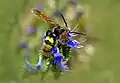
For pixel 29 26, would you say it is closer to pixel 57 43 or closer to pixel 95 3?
pixel 95 3

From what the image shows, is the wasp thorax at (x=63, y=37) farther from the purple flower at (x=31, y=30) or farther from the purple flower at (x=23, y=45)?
the purple flower at (x=31, y=30)

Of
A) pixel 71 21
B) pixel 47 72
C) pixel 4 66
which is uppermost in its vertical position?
pixel 71 21

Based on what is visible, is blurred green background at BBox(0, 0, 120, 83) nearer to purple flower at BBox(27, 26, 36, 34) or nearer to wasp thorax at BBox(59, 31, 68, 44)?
purple flower at BBox(27, 26, 36, 34)

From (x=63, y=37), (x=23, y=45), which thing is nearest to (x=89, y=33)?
(x=23, y=45)

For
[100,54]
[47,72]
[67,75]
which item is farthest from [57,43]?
[100,54]

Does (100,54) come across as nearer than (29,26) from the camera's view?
No

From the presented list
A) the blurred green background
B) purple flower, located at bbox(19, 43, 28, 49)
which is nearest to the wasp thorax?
the blurred green background

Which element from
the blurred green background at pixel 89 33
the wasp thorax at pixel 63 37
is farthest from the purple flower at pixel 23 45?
the wasp thorax at pixel 63 37

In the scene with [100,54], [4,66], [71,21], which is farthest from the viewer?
[100,54]
